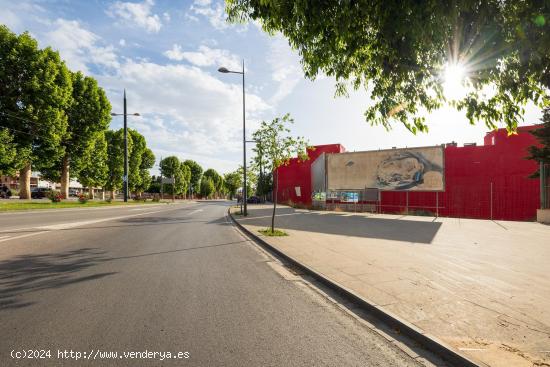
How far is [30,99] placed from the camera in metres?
23.9

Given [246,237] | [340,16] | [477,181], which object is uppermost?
[340,16]

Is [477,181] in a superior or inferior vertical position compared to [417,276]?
superior

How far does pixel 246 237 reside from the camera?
36.2 feet

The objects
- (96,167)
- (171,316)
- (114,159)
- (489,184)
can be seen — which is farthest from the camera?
(114,159)

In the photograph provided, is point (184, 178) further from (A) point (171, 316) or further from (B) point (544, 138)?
(A) point (171, 316)

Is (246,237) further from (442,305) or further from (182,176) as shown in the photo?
(182,176)

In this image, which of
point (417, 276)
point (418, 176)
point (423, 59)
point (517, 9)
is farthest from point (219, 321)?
point (418, 176)

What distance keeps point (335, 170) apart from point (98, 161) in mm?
29746

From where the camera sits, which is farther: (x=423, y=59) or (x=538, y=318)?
(x=423, y=59)

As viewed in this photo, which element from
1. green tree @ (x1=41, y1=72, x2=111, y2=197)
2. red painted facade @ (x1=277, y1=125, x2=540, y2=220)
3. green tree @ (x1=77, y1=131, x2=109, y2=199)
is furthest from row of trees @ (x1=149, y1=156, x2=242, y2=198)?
red painted facade @ (x1=277, y1=125, x2=540, y2=220)

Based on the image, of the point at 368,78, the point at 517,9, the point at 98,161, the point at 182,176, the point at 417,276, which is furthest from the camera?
the point at 182,176

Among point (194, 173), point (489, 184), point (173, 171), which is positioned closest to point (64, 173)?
point (489, 184)

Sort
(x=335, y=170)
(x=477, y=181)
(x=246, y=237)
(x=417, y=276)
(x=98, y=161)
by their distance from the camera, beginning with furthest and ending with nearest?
(x=98, y=161), (x=335, y=170), (x=477, y=181), (x=246, y=237), (x=417, y=276)

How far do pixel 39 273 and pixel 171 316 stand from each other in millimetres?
3495
